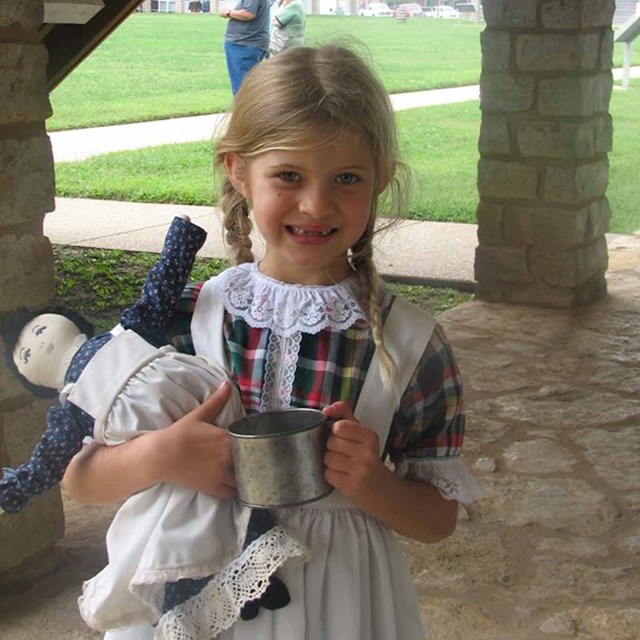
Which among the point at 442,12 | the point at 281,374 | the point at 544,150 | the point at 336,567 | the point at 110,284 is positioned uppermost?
the point at 281,374

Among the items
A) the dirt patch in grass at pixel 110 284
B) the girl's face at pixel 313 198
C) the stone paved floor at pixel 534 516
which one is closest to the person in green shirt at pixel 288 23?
the dirt patch in grass at pixel 110 284

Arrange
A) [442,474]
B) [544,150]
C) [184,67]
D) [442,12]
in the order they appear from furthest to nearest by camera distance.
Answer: [442,12] → [184,67] → [544,150] → [442,474]

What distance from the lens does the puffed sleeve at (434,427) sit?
158cm

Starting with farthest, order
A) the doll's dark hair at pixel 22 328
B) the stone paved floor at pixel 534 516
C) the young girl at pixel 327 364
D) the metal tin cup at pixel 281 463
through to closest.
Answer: the stone paved floor at pixel 534 516 < the doll's dark hair at pixel 22 328 < the young girl at pixel 327 364 < the metal tin cup at pixel 281 463

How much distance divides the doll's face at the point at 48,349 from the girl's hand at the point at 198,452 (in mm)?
187

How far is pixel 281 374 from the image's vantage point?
1.55 meters

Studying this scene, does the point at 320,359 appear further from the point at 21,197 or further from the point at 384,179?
the point at 21,197

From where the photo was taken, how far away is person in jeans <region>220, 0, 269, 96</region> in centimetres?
963

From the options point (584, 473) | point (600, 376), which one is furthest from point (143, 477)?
point (600, 376)

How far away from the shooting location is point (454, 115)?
13992mm

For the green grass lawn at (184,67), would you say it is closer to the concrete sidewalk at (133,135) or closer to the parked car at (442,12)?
the concrete sidewalk at (133,135)

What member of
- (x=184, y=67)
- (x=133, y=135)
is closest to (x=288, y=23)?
(x=133, y=135)

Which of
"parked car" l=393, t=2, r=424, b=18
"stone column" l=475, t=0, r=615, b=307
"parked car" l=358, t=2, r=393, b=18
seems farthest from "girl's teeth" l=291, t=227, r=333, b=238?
"parked car" l=393, t=2, r=424, b=18

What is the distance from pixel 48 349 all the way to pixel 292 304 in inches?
13.7
